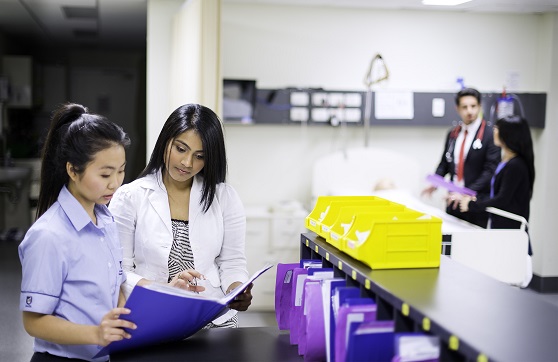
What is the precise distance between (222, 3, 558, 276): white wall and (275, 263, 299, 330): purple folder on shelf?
3.40 meters

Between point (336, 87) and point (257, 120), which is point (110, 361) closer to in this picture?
point (257, 120)

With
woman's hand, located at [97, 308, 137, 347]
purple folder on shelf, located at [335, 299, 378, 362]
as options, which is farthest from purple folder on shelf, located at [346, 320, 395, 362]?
woman's hand, located at [97, 308, 137, 347]

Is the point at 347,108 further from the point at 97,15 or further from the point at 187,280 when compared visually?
the point at 187,280

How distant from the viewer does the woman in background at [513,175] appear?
4430 mm

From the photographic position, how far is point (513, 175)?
14.5ft

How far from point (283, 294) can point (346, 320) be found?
0.62 metres

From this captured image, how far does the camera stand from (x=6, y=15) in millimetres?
6527

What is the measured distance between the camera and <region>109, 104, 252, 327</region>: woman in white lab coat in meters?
2.18

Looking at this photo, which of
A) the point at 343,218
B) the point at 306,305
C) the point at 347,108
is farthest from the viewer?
the point at 347,108

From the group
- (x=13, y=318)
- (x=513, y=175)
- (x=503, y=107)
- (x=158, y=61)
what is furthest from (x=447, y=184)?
(x=13, y=318)

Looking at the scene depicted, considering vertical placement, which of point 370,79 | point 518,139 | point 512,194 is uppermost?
point 370,79

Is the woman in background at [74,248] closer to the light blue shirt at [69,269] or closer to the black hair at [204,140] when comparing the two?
the light blue shirt at [69,269]

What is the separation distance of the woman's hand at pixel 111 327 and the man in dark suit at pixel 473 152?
359 centimetres

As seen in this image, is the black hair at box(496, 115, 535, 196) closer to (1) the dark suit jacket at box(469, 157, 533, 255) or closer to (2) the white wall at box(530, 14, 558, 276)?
(1) the dark suit jacket at box(469, 157, 533, 255)
